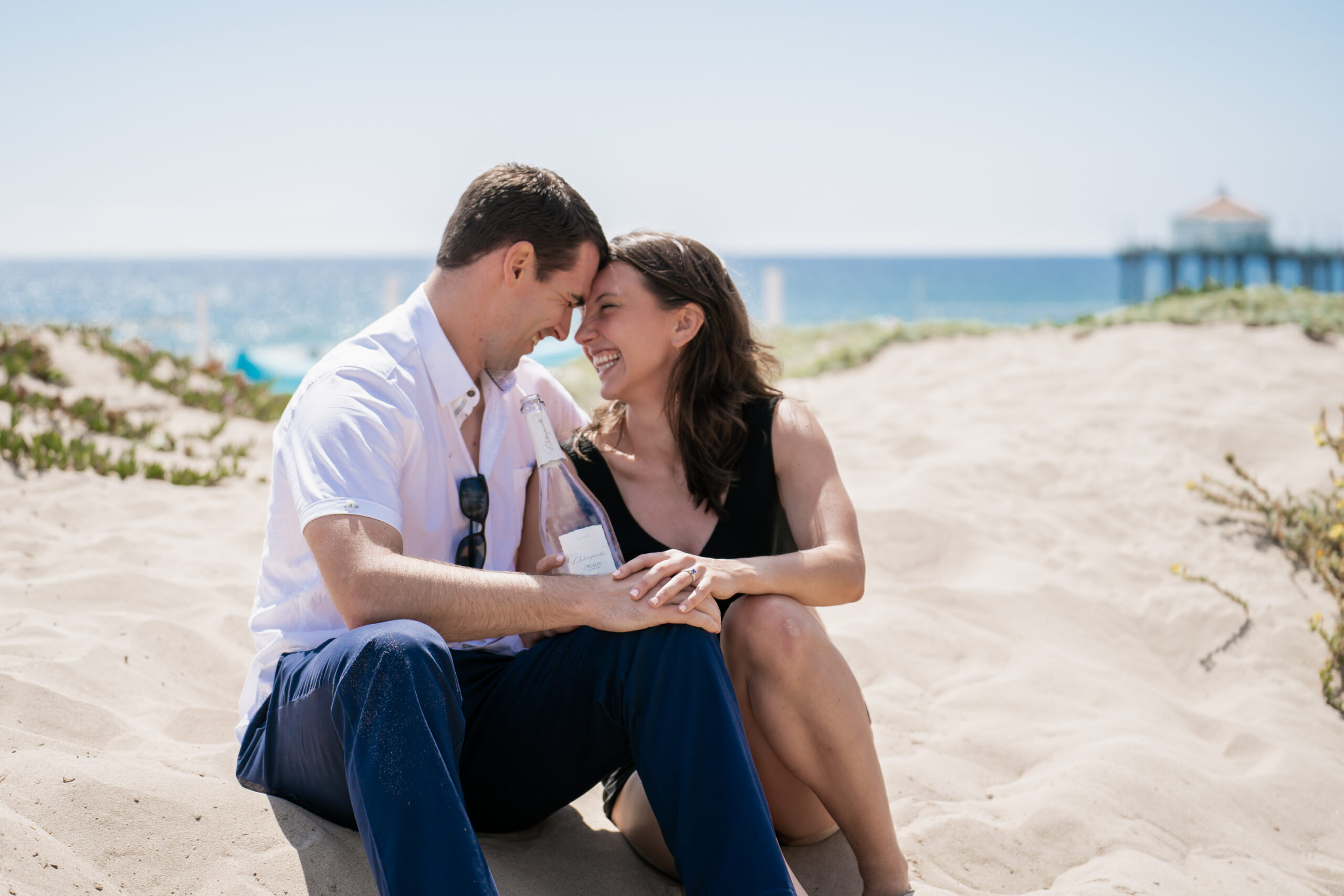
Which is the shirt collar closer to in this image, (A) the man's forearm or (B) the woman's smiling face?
(B) the woman's smiling face

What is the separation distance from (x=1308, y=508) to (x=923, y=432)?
2145mm

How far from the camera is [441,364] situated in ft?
8.66

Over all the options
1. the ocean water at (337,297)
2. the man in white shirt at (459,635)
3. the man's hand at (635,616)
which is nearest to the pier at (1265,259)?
the ocean water at (337,297)

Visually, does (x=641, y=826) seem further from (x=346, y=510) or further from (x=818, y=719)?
(x=346, y=510)

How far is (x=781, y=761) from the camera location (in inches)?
95.7

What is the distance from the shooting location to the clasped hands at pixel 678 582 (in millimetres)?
2176

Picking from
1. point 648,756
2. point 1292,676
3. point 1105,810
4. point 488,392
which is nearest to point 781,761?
point 648,756

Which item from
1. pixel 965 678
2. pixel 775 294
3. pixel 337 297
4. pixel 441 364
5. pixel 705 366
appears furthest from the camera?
pixel 337 297

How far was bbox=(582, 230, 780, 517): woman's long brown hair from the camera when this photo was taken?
9.62 feet

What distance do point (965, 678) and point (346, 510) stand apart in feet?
8.26

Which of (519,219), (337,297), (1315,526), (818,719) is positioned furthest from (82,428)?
(337,297)

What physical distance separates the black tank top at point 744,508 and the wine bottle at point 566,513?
0.14 feet

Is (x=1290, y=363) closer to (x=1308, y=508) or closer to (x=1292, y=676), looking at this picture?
(x=1308, y=508)

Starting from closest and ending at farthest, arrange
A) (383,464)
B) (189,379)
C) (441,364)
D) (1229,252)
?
(383,464), (441,364), (189,379), (1229,252)
